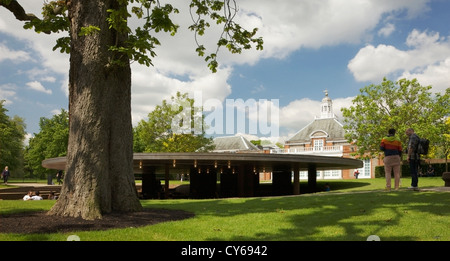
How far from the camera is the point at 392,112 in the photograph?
37.9m

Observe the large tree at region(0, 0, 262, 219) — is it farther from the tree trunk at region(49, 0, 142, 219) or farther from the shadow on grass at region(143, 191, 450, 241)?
the shadow on grass at region(143, 191, 450, 241)

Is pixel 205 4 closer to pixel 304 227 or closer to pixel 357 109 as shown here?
pixel 304 227

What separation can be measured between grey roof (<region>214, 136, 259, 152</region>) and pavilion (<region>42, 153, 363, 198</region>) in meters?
36.1

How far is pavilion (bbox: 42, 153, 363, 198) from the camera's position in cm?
2027

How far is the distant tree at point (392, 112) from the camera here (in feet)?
122

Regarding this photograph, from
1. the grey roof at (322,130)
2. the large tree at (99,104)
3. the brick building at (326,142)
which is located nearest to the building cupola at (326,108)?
the brick building at (326,142)

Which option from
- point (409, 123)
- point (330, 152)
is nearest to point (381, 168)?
point (409, 123)

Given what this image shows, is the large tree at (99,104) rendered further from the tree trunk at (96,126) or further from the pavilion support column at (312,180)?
the pavilion support column at (312,180)

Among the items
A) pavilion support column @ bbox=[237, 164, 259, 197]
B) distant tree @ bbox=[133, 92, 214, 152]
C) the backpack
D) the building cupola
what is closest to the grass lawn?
the backpack

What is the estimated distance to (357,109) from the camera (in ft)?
131

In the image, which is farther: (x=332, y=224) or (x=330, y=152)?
(x=330, y=152)

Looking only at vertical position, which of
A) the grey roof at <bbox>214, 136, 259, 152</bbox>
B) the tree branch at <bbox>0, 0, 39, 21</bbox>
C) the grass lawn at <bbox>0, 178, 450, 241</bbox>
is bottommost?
the grass lawn at <bbox>0, 178, 450, 241</bbox>

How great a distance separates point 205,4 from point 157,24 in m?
3.89

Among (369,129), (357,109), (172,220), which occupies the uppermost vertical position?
(357,109)
